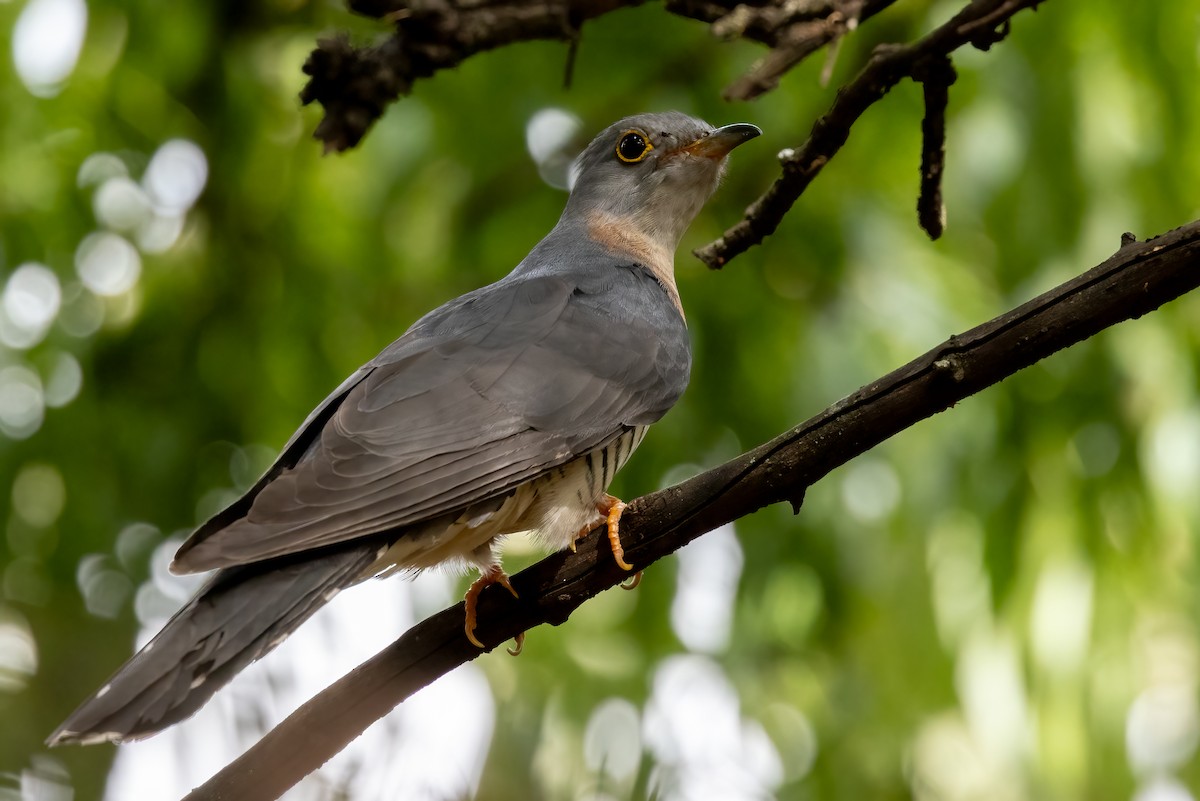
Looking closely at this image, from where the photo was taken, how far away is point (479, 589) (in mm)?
3137

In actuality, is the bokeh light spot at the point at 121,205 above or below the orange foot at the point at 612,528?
above

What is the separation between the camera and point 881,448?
412cm

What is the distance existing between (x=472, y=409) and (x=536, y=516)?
1.24ft

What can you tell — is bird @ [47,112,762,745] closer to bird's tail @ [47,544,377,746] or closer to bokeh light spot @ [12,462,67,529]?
bird's tail @ [47,544,377,746]

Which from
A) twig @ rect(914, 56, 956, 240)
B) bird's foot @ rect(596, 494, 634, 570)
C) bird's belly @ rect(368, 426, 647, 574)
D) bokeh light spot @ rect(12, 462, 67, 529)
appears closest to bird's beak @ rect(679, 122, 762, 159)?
bird's belly @ rect(368, 426, 647, 574)

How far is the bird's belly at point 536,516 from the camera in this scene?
303 centimetres

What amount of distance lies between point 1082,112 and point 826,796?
2407mm

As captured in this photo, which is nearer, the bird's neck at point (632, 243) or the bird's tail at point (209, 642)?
the bird's tail at point (209, 642)

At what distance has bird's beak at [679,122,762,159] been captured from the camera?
3893mm

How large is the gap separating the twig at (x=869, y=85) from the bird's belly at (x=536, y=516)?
854 millimetres

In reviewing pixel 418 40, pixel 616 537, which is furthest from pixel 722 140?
pixel 616 537

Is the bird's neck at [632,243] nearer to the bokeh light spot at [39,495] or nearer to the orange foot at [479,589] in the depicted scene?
the orange foot at [479,589]

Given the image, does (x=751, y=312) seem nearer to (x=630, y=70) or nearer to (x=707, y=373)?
(x=707, y=373)

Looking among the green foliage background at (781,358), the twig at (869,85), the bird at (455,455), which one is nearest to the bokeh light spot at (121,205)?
the green foliage background at (781,358)
